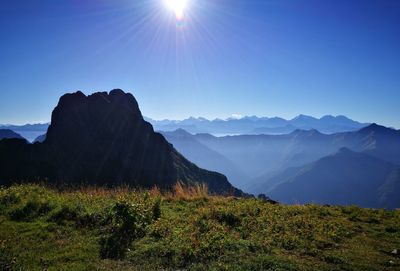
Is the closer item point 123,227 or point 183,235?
point 183,235

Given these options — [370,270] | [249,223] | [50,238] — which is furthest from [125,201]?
[370,270]

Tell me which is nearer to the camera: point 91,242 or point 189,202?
point 91,242

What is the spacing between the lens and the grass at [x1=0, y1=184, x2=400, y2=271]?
33.6 feet

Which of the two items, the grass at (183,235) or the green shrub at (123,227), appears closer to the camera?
the grass at (183,235)

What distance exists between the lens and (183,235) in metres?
12.2

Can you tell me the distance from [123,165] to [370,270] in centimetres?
19024

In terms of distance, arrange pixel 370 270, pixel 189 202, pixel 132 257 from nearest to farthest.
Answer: pixel 370 270, pixel 132 257, pixel 189 202

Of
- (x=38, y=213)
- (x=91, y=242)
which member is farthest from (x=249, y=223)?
(x=38, y=213)

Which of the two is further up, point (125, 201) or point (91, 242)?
point (125, 201)

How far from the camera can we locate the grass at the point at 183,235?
1023 centimetres

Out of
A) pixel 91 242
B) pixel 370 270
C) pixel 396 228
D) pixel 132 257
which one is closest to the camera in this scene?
pixel 370 270

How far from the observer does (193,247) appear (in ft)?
36.4

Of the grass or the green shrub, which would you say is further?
the green shrub

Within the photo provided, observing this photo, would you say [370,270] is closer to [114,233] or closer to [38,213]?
[114,233]
